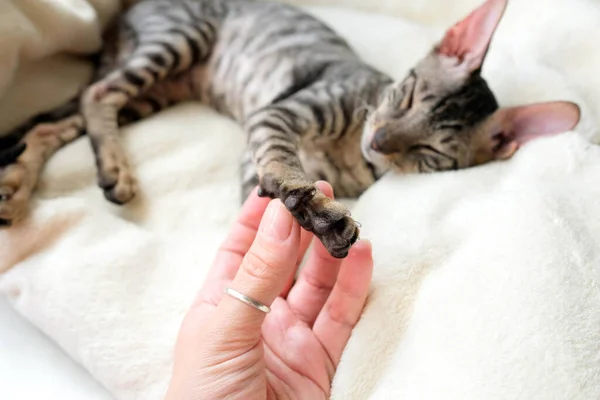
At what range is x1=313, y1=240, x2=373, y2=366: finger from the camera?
90cm

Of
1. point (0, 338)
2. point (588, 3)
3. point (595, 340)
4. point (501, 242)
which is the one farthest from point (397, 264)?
point (588, 3)

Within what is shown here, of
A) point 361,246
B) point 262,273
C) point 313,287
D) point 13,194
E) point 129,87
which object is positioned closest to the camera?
point 262,273

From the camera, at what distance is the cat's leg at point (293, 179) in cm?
80

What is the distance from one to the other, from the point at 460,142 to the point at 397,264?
0.36 meters

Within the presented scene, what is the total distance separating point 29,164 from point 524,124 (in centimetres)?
109

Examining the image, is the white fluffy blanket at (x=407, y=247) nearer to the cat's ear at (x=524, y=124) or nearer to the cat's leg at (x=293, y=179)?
the cat's ear at (x=524, y=124)

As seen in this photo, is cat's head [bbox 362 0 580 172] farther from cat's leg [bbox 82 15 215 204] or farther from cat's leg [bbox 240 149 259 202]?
cat's leg [bbox 82 15 215 204]

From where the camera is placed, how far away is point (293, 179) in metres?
0.96

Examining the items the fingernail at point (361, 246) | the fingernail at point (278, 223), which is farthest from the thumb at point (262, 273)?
the fingernail at point (361, 246)

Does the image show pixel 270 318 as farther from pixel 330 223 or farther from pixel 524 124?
pixel 524 124

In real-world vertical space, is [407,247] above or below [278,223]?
below

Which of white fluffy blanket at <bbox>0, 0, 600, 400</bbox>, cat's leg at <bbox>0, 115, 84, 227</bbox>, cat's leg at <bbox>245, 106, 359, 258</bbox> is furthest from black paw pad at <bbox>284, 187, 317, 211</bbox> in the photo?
cat's leg at <bbox>0, 115, 84, 227</bbox>

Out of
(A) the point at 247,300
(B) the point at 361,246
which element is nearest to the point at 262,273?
(A) the point at 247,300

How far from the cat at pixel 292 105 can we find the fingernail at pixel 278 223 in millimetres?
→ 17
